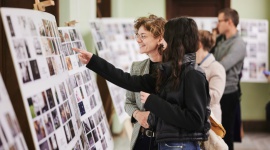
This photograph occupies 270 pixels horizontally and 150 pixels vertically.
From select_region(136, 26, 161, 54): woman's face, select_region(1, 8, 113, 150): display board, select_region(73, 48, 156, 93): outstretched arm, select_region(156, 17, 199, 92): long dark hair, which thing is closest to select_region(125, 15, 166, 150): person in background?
select_region(136, 26, 161, 54): woman's face

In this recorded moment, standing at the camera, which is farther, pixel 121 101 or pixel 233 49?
pixel 233 49

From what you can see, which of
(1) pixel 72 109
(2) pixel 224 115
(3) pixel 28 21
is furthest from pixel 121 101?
(3) pixel 28 21

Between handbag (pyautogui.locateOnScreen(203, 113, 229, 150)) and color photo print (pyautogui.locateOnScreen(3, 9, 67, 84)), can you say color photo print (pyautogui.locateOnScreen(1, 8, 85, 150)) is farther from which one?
handbag (pyautogui.locateOnScreen(203, 113, 229, 150))

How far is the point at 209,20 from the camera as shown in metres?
6.68

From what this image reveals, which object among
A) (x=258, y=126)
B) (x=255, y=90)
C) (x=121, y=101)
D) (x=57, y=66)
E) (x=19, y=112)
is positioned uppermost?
(x=57, y=66)

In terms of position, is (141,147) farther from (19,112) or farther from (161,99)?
(19,112)

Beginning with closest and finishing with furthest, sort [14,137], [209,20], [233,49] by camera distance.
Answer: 1. [14,137]
2. [233,49]
3. [209,20]

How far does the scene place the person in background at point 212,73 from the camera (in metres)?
3.78

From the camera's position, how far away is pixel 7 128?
1.65m

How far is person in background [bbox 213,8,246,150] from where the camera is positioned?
5016 mm

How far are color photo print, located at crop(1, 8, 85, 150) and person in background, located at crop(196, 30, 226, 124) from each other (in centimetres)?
170

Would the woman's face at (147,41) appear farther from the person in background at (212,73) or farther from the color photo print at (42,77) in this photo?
the person in background at (212,73)

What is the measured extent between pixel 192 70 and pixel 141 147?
70 cm

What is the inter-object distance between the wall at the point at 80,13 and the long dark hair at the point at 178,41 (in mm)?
1575
